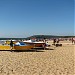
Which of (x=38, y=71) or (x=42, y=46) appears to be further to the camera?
(x=42, y=46)

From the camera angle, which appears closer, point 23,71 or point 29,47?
point 23,71

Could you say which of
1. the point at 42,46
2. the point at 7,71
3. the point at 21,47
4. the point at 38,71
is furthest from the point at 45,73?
the point at 42,46

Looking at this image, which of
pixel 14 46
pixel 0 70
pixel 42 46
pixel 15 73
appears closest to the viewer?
pixel 15 73

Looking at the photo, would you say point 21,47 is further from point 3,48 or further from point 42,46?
point 42,46

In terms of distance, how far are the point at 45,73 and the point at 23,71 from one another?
3.74 ft

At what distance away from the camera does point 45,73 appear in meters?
9.37

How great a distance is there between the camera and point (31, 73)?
9.37 m

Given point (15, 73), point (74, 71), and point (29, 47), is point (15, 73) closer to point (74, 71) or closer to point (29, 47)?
point (74, 71)

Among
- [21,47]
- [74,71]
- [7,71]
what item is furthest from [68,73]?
[21,47]

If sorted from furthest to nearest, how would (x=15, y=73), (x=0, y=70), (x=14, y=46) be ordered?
(x=14, y=46) < (x=0, y=70) < (x=15, y=73)

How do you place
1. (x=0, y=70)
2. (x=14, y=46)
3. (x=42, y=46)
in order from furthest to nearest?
(x=42, y=46) → (x=14, y=46) → (x=0, y=70)

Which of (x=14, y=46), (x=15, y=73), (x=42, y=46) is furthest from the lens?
(x=42, y=46)

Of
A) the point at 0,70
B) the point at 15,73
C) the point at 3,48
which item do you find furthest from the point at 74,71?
the point at 3,48

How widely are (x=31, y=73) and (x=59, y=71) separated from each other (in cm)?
140
